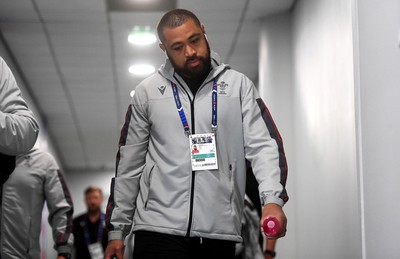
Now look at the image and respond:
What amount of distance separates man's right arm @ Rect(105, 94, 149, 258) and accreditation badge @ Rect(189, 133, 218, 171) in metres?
0.31

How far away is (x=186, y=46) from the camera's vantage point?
321 centimetres

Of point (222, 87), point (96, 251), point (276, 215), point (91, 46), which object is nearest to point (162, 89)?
point (222, 87)

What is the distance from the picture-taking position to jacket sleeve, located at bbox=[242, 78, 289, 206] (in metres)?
2.91

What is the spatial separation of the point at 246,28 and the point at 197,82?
177 inches

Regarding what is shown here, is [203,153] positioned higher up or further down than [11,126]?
further down

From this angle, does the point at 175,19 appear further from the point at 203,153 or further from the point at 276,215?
the point at 276,215

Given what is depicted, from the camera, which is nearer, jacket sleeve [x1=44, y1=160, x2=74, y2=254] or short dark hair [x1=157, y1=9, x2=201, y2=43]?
short dark hair [x1=157, y1=9, x2=201, y2=43]

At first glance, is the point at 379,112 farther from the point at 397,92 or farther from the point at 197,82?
the point at 197,82

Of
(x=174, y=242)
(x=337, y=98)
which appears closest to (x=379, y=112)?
(x=337, y=98)

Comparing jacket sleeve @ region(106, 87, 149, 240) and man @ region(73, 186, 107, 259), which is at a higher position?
jacket sleeve @ region(106, 87, 149, 240)

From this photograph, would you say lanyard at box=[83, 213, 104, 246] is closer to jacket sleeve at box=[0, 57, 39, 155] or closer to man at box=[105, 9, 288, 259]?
man at box=[105, 9, 288, 259]

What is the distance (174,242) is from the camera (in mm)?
2930

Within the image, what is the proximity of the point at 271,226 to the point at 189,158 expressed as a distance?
52cm

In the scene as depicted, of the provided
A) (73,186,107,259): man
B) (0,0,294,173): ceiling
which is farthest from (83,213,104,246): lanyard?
(0,0,294,173): ceiling
